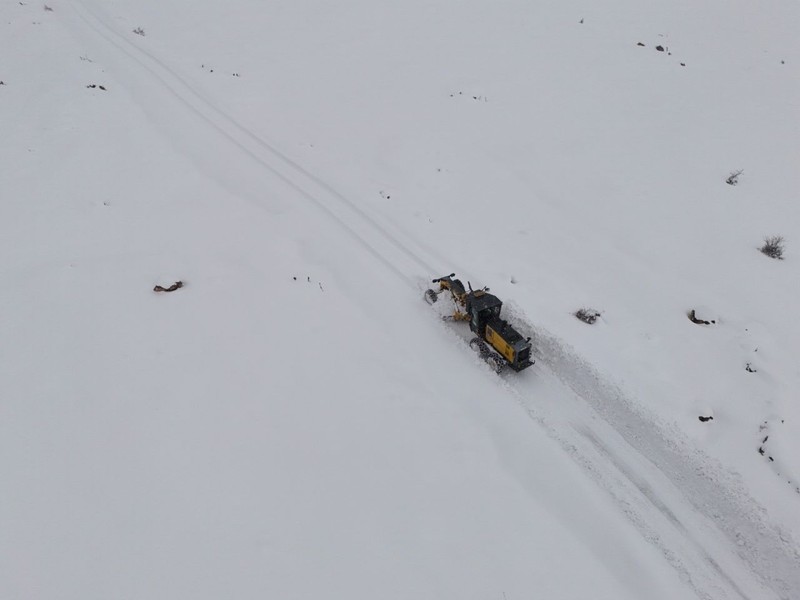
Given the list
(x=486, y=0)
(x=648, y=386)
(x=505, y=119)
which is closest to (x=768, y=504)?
(x=648, y=386)

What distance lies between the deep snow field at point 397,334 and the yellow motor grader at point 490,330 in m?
0.38

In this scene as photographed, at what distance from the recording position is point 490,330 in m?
9.13

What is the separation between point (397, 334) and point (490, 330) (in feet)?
6.02

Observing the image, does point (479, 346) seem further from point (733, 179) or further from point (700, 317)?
point (733, 179)

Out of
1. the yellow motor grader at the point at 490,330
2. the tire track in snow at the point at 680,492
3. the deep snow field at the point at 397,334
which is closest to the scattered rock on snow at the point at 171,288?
the deep snow field at the point at 397,334

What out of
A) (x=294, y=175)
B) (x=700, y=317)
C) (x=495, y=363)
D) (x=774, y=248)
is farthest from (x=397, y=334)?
(x=774, y=248)

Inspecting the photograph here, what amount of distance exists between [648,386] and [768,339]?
112 inches

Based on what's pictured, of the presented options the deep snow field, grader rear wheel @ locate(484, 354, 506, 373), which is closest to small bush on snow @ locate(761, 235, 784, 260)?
the deep snow field

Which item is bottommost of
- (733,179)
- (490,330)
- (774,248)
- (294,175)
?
(294,175)

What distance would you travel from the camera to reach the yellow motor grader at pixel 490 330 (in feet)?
28.7

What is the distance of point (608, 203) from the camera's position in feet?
43.7

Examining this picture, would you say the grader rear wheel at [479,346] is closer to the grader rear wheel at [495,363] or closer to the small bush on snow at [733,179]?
the grader rear wheel at [495,363]

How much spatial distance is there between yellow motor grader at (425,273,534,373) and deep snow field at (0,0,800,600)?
0.38 meters

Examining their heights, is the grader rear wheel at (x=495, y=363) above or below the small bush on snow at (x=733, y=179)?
below
